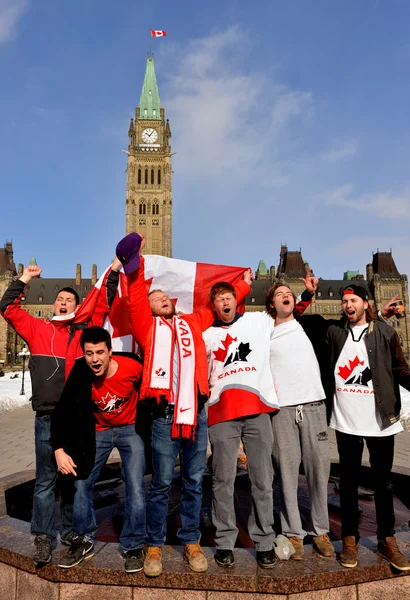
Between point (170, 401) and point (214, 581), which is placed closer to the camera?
point (214, 581)

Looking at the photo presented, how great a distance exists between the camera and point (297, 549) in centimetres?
319

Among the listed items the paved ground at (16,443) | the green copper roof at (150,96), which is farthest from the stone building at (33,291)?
the paved ground at (16,443)

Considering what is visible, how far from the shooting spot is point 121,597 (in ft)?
9.62

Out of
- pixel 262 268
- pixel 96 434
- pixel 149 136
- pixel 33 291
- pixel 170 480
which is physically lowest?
pixel 170 480

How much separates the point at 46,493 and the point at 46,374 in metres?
0.99

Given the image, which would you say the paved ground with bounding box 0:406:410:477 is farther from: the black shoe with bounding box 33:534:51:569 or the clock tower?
the clock tower

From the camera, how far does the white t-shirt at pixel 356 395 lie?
11.2ft

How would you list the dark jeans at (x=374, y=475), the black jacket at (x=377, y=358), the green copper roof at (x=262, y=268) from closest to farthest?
the dark jeans at (x=374, y=475), the black jacket at (x=377, y=358), the green copper roof at (x=262, y=268)

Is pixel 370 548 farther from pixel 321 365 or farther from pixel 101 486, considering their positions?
pixel 101 486

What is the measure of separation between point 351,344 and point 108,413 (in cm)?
217

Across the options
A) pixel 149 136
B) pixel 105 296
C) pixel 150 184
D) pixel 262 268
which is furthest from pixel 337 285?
pixel 105 296

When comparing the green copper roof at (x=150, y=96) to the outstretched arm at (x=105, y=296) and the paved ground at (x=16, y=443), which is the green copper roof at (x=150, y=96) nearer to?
the paved ground at (x=16, y=443)

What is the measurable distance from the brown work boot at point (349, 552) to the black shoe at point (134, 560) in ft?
4.78

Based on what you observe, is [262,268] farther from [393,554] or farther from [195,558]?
[195,558]
